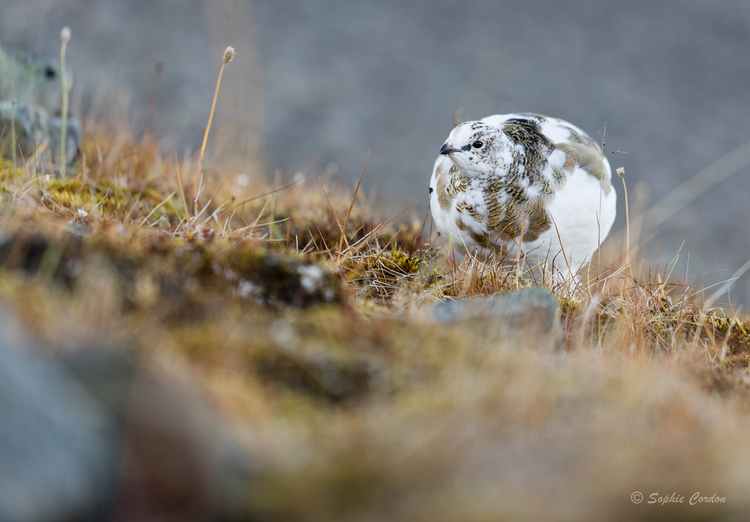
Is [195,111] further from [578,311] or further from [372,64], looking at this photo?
[578,311]

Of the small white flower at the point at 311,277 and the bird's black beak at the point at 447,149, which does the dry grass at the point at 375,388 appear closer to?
the small white flower at the point at 311,277

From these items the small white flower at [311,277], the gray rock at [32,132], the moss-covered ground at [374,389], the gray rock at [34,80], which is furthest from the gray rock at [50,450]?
the gray rock at [34,80]

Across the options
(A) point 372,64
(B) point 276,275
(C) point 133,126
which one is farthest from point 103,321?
(A) point 372,64

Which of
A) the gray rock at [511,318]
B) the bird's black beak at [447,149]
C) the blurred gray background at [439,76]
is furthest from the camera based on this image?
the blurred gray background at [439,76]

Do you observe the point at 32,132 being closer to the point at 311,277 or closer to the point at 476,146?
the point at 311,277

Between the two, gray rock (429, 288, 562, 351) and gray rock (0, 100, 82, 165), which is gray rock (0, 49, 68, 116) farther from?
gray rock (429, 288, 562, 351)

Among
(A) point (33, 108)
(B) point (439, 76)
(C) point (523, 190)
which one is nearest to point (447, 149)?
(C) point (523, 190)

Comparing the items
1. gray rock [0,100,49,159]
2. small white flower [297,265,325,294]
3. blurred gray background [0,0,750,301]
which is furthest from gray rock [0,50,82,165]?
blurred gray background [0,0,750,301]
